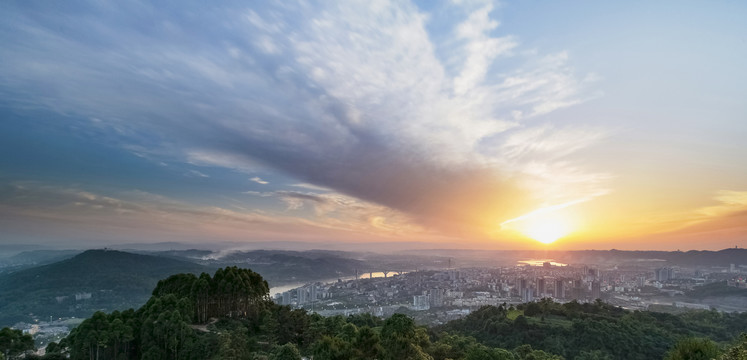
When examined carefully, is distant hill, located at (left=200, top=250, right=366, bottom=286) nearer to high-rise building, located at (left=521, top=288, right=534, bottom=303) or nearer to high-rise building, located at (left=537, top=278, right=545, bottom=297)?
high-rise building, located at (left=521, top=288, right=534, bottom=303)

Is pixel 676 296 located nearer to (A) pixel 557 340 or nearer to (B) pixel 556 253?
(A) pixel 557 340

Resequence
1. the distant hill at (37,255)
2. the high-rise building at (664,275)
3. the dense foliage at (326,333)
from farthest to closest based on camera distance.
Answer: the distant hill at (37,255), the high-rise building at (664,275), the dense foliage at (326,333)

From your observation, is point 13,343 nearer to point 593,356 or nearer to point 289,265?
point 593,356

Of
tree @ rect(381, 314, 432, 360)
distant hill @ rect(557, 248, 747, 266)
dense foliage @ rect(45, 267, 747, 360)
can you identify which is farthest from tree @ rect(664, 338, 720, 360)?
distant hill @ rect(557, 248, 747, 266)

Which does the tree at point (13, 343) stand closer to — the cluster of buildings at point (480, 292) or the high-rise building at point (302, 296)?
the cluster of buildings at point (480, 292)

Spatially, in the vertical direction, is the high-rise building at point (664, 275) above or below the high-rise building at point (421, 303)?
above

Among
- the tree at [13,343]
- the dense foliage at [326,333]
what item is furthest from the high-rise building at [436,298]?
the tree at [13,343]
